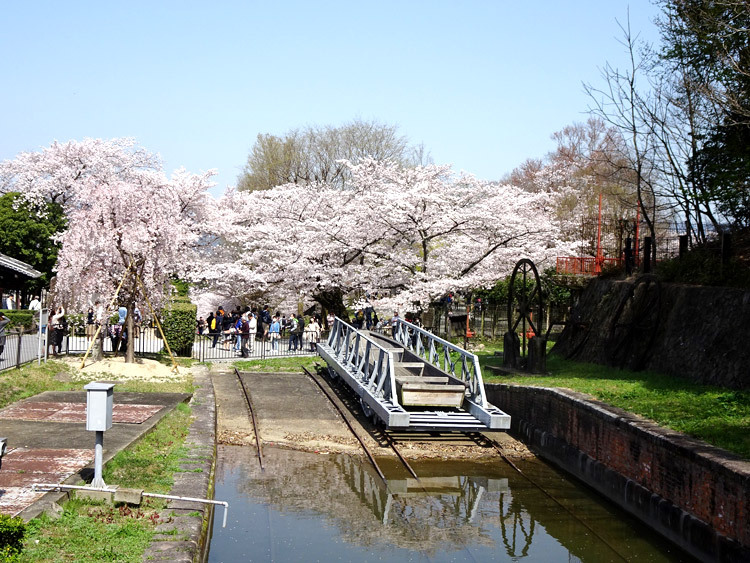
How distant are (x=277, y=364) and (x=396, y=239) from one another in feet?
27.4

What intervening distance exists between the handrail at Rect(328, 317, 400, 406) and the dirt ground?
877 mm

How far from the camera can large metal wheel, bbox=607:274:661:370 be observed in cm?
1864

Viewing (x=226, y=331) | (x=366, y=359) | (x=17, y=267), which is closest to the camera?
(x=366, y=359)

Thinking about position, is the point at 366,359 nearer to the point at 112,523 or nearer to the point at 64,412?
the point at 64,412

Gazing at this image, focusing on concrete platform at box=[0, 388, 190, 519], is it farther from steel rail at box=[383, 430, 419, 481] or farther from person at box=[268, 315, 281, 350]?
person at box=[268, 315, 281, 350]

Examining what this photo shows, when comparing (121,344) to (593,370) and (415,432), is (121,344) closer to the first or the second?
(415,432)

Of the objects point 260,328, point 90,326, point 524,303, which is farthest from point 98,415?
point 260,328

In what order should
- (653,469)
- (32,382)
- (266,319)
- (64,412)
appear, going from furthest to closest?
1. (266,319)
2. (32,382)
3. (64,412)
4. (653,469)

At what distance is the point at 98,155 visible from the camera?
138 feet

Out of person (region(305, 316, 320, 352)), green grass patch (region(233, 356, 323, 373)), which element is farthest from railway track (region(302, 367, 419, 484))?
person (region(305, 316, 320, 352))

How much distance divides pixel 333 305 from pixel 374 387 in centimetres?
1913

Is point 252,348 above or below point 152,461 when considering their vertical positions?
above

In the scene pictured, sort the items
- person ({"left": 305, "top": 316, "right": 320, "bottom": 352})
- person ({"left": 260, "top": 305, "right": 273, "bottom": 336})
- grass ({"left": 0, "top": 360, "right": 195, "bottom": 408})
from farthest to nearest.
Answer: person ({"left": 260, "top": 305, "right": 273, "bottom": 336}) → person ({"left": 305, "top": 316, "right": 320, "bottom": 352}) → grass ({"left": 0, "top": 360, "right": 195, "bottom": 408})

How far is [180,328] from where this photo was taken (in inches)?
1065
